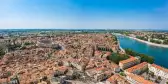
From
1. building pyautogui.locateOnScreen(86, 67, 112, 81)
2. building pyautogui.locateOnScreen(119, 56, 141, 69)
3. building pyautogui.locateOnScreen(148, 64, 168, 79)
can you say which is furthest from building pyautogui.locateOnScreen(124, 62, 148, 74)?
building pyautogui.locateOnScreen(86, 67, 112, 81)

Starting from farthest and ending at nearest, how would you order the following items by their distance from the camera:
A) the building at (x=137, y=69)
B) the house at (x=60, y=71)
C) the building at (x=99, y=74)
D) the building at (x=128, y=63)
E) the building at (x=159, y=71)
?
the building at (x=128, y=63), the building at (x=159, y=71), the building at (x=137, y=69), the house at (x=60, y=71), the building at (x=99, y=74)

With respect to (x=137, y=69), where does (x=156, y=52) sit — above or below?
below

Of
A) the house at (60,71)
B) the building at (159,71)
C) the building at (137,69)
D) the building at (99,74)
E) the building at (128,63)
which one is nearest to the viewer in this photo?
the building at (99,74)

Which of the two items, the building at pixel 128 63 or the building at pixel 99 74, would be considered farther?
the building at pixel 128 63

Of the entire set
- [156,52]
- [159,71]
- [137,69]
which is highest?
[137,69]

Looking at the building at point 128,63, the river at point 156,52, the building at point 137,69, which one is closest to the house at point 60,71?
the building at point 137,69

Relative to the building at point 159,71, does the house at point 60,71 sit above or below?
above

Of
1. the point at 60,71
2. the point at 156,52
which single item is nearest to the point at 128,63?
the point at 60,71

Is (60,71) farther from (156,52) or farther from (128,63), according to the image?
(156,52)

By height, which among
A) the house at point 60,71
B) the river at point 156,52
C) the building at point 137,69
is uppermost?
the house at point 60,71

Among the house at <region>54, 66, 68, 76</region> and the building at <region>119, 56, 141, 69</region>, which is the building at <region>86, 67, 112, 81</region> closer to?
the house at <region>54, 66, 68, 76</region>

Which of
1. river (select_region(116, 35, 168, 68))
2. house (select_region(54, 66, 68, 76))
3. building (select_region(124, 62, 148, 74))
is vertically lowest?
river (select_region(116, 35, 168, 68))

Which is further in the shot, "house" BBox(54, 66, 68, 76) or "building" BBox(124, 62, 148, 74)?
"building" BBox(124, 62, 148, 74)

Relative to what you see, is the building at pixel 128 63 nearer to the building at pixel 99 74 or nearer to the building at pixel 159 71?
the building at pixel 159 71
